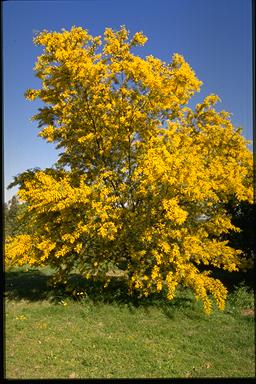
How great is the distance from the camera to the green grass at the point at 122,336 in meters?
7.76

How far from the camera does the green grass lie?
25.5ft

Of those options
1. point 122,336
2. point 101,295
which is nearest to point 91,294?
point 101,295

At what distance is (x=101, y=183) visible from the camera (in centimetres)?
1095

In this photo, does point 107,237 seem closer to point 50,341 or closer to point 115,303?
point 115,303

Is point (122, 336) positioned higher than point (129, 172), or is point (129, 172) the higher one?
point (129, 172)

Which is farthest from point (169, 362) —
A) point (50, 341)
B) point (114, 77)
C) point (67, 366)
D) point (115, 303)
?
point (114, 77)

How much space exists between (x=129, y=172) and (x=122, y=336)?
4.91 metres

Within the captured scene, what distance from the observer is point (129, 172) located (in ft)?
39.3

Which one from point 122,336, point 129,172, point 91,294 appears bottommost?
point 122,336

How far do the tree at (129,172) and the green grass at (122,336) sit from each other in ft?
2.50

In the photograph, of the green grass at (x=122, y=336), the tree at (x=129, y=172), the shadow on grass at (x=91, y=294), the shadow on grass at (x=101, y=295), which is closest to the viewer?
the green grass at (x=122, y=336)

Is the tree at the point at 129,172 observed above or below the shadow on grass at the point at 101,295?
above

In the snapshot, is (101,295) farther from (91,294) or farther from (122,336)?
(122,336)

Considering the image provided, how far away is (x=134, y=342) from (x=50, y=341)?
2005mm
